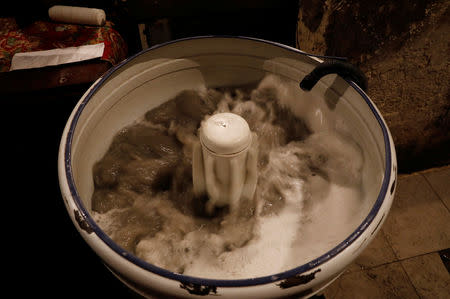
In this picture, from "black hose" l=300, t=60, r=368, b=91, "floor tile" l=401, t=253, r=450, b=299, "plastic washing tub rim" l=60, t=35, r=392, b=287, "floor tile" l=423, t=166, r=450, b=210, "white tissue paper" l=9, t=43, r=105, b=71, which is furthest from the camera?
"floor tile" l=423, t=166, r=450, b=210

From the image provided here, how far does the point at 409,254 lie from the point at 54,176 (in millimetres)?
1907

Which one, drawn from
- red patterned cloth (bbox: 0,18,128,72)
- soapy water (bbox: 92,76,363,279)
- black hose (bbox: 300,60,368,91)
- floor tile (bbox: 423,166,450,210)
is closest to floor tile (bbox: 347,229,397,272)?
floor tile (bbox: 423,166,450,210)

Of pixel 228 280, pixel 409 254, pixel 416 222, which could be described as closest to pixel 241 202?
pixel 228 280

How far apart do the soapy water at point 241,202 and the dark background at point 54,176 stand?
486mm

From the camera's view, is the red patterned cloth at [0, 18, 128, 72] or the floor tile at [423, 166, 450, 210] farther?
the floor tile at [423, 166, 450, 210]

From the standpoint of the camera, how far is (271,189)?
124cm

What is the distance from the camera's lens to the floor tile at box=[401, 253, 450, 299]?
1701mm

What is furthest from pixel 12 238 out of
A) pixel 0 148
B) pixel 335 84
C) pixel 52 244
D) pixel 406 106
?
pixel 406 106

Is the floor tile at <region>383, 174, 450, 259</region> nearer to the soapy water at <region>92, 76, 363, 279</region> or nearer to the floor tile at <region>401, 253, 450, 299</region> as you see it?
the floor tile at <region>401, 253, 450, 299</region>

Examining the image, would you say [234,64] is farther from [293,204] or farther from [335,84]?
[293,204]

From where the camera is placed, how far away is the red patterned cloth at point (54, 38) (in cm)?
160

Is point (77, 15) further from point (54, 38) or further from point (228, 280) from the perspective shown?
point (228, 280)

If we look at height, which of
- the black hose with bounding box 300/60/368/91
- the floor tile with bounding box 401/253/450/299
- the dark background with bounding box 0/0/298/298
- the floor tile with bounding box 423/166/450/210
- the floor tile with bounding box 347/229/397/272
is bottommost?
the floor tile with bounding box 401/253/450/299

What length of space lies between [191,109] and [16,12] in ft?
3.53
